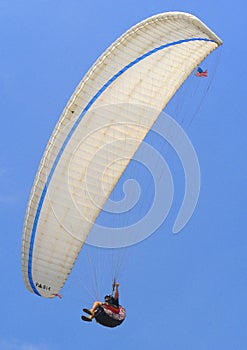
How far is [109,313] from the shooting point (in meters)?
26.7

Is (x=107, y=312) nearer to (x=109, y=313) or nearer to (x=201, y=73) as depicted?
(x=109, y=313)

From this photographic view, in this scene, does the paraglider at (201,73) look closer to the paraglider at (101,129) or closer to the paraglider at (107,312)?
the paraglider at (101,129)

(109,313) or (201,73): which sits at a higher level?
(201,73)

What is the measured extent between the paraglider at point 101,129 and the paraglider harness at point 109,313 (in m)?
0.08

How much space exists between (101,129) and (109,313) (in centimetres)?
660

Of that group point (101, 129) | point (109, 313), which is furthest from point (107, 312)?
point (101, 129)

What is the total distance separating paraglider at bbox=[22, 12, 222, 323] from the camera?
25672 mm

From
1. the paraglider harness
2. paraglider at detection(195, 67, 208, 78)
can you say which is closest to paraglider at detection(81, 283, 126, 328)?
the paraglider harness

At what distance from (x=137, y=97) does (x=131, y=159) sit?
7.33 feet

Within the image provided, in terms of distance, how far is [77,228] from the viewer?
27.0 metres

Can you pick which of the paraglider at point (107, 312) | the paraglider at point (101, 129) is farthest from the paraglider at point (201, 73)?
the paraglider at point (107, 312)

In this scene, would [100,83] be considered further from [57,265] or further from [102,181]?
[57,265]

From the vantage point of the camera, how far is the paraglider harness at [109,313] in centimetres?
2652

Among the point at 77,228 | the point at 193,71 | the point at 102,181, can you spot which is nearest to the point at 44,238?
the point at 77,228
